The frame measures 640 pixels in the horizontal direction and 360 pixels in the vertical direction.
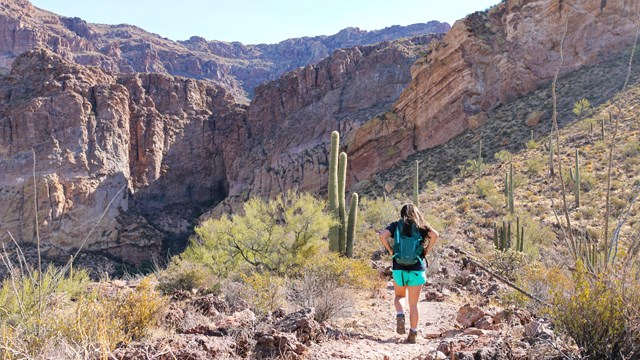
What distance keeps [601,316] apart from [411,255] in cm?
187

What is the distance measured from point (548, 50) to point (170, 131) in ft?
157

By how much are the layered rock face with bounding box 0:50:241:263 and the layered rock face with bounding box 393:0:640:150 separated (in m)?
27.8

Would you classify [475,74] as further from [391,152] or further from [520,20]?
[391,152]

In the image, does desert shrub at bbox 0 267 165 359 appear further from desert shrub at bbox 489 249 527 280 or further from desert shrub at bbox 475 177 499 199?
desert shrub at bbox 475 177 499 199

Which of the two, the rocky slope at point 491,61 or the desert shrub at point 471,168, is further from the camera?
the rocky slope at point 491,61

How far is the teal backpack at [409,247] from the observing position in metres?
4.62

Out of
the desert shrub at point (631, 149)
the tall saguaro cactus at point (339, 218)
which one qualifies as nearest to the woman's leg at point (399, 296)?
the tall saguaro cactus at point (339, 218)

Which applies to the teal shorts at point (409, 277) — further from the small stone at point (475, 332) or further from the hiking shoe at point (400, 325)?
the small stone at point (475, 332)

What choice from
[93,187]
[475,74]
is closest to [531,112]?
[475,74]

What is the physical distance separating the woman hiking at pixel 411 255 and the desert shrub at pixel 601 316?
4.82 feet

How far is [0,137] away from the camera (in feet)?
151

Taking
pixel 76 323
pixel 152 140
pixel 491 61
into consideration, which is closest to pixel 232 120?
pixel 152 140

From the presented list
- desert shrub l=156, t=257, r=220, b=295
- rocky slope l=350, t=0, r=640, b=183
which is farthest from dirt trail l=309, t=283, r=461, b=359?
rocky slope l=350, t=0, r=640, b=183

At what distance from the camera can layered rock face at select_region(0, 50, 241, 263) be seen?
43250 millimetres
